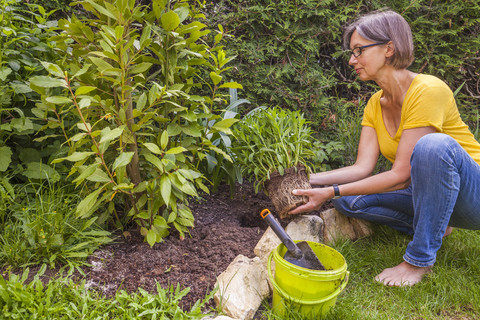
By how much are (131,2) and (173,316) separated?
139 cm

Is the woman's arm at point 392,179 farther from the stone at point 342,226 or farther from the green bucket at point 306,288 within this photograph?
the green bucket at point 306,288

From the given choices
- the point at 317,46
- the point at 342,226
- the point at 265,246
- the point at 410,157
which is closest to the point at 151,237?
the point at 265,246

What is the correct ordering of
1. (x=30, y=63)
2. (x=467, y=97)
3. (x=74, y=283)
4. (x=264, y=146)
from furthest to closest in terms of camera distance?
1. (x=467, y=97)
2. (x=264, y=146)
3. (x=30, y=63)
4. (x=74, y=283)

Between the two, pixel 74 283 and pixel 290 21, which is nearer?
pixel 74 283

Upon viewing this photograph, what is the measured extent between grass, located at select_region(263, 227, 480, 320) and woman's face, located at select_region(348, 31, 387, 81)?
3.44 ft

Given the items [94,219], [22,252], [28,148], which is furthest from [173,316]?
[28,148]

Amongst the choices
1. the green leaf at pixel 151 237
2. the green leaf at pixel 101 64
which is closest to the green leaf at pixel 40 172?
the green leaf at pixel 151 237

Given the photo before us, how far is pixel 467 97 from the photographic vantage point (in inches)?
143

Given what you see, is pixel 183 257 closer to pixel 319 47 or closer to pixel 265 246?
pixel 265 246

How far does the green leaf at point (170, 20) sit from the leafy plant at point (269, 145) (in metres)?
0.81

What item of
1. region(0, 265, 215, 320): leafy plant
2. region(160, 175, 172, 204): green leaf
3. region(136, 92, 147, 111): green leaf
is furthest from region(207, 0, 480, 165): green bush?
region(0, 265, 215, 320): leafy plant

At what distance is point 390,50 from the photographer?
6.66ft

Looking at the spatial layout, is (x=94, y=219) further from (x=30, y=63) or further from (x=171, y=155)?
(x=30, y=63)

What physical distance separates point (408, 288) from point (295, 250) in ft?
2.34
